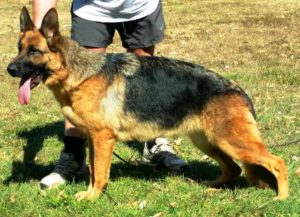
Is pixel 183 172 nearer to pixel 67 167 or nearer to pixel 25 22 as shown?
pixel 67 167

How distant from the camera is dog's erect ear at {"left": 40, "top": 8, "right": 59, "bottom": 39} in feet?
13.8

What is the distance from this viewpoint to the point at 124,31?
5402 mm

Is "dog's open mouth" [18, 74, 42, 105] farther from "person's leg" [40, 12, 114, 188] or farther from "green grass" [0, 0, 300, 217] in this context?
"green grass" [0, 0, 300, 217]

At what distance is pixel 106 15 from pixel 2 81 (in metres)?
4.91

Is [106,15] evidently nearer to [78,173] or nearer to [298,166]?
[78,173]

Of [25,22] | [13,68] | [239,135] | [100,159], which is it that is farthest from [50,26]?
[239,135]

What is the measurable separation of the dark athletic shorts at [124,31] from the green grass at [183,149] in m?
1.34

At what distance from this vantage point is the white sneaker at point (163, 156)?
5.43 m

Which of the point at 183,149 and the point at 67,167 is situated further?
the point at 183,149

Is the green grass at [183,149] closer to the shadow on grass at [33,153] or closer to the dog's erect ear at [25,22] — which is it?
the shadow on grass at [33,153]

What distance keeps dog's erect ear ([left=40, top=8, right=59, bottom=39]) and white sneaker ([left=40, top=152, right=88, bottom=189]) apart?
145cm

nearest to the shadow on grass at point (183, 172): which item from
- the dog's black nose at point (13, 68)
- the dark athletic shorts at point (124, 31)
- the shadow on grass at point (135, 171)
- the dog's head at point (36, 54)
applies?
the shadow on grass at point (135, 171)

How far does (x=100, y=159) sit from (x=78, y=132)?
0.73 m

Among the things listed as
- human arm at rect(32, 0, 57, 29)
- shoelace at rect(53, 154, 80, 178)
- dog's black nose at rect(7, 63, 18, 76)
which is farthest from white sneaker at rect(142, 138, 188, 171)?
dog's black nose at rect(7, 63, 18, 76)
